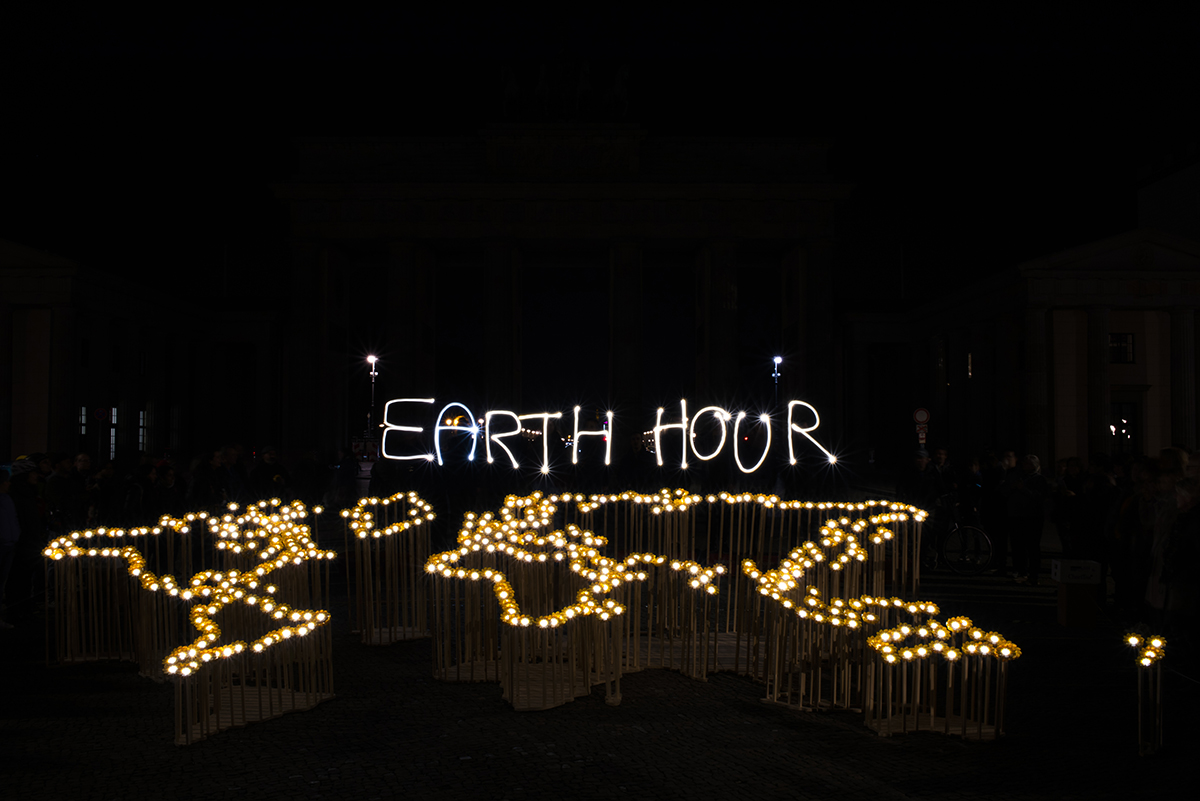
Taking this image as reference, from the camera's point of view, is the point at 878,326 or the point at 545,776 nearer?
the point at 545,776

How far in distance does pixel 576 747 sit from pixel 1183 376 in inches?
1608

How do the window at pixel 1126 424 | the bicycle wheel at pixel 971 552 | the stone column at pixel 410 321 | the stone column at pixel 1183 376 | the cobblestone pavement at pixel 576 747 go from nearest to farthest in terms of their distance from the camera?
the cobblestone pavement at pixel 576 747
the bicycle wheel at pixel 971 552
the stone column at pixel 1183 376
the stone column at pixel 410 321
the window at pixel 1126 424

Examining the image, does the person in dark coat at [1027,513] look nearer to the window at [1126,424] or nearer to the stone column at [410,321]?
the stone column at [410,321]

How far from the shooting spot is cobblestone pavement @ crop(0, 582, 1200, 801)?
6.00 m

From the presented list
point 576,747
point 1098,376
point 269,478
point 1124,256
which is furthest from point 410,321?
point 576,747

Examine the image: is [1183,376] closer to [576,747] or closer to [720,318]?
[720,318]

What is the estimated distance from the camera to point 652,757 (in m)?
6.55

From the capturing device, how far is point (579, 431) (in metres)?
22.5

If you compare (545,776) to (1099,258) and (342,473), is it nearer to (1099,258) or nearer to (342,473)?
(342,473)

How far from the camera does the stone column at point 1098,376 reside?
38.6m

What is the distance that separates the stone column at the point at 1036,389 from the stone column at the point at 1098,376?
79.0 inches

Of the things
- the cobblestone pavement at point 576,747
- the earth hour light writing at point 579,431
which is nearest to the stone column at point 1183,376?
the earth hour light writing at point 579,431

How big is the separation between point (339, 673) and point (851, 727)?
4735 millimetres

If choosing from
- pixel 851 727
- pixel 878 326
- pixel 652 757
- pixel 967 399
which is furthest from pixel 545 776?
pixel 878 326
